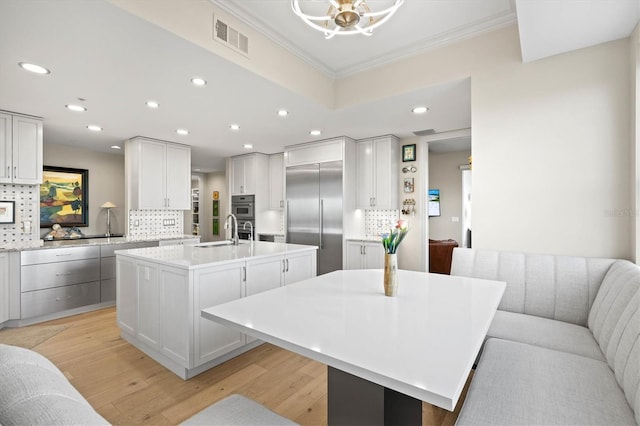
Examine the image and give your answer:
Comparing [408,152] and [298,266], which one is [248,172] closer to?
[408,152]

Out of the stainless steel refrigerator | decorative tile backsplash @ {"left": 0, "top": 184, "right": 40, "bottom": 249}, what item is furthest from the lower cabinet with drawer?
the stainless steel refrigerator

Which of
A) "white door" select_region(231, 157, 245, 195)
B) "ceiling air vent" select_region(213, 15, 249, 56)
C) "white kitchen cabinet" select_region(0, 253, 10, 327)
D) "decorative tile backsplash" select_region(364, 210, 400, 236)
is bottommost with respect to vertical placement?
"white kitchen cabinet" select_region(0, 253, 10, 327)

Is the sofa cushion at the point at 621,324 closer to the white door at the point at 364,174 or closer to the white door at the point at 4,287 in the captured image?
the white door at the point at 364,174

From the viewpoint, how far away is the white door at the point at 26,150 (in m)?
3.48

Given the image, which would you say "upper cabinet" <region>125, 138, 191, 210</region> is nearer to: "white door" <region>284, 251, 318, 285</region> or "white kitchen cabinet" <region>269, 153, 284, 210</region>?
"white kitchen cabinet" <region>269, 153, 284, 210</region>

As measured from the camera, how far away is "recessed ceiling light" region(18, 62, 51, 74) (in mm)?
2270

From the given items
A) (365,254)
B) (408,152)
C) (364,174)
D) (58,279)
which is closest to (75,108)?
(58,279)

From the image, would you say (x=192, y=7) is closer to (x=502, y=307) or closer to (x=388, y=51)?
(x=388, y=51)

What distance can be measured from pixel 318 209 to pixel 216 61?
302cm

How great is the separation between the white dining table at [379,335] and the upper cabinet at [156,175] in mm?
3959

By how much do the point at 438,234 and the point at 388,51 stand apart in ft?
18.2

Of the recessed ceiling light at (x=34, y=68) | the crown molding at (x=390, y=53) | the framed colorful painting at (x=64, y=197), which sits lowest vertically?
the framed colorful painting at (x=64, y=197)

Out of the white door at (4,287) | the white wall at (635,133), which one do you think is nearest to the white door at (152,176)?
the white door at (4,287)

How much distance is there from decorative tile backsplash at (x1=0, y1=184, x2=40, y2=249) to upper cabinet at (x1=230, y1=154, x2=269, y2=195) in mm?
3102
